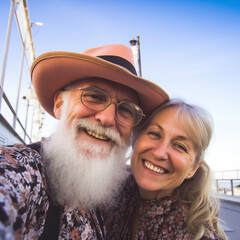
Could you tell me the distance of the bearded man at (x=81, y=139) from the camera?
99 cm

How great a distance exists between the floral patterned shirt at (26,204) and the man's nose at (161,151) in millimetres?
747

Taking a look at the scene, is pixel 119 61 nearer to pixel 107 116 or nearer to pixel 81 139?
pixel 107 116

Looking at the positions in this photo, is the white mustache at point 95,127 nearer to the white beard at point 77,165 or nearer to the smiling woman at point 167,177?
the white beard at point 77,165

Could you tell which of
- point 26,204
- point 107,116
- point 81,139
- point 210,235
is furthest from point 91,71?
point 210,235

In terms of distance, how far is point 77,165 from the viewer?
1322 mm

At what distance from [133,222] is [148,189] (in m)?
0.33

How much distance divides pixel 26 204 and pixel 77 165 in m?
0.59

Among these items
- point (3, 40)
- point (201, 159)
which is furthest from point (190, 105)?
point (3, 40)

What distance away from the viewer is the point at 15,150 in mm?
891

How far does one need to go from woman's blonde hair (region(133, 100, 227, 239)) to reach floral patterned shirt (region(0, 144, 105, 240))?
3.03 feet

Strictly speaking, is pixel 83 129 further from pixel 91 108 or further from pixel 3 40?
pixel 3 40

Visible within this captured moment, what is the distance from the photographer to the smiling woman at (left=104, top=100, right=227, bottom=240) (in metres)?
1.60

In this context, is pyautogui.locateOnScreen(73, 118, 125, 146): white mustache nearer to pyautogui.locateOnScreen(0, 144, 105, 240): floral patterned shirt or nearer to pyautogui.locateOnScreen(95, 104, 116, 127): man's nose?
pyautogui.locateOnScreen(95, 104, 116, 127): man's nose

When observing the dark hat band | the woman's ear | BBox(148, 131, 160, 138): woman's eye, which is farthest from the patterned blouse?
the dark hat band
